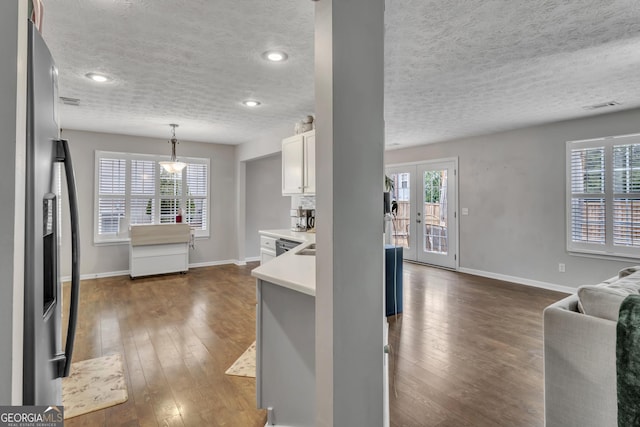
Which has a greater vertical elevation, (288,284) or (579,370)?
(288,284)

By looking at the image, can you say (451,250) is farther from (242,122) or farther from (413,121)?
(242,122)

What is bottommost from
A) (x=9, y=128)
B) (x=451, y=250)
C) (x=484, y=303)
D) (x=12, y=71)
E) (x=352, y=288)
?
(x=484, y=303)

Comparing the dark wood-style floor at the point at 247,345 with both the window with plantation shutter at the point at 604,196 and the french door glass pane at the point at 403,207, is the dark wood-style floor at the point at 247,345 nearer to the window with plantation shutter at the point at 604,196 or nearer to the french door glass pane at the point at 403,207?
the window with plantation shutter at the point at 604,196

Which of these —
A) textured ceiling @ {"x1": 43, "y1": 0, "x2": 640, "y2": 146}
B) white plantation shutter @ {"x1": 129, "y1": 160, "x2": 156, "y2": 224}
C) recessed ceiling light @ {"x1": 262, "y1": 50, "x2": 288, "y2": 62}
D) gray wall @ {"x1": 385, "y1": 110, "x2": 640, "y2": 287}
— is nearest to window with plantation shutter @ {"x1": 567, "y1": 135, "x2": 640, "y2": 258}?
gray wall @ {"x1": 385, "y1": 110, "x2": 640, "y2": 287}

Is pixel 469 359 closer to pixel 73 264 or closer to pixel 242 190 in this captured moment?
pixel 73 264

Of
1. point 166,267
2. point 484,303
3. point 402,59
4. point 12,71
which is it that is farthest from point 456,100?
point 166,267

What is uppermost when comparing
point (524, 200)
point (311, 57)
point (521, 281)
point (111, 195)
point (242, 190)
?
point (311, 57)

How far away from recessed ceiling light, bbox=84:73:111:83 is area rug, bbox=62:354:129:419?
8.24 feet

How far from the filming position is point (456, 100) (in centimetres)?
370

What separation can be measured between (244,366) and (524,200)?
4755 millimetres

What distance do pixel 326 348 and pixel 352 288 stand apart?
265mm

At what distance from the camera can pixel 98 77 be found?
3023 millimetres

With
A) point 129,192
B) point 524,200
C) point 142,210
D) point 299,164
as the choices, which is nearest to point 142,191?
point 129,192

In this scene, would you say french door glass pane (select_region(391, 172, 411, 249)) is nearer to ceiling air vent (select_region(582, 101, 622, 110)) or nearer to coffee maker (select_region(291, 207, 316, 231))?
coffee maker (select_region(291, 207, 316, 231))
